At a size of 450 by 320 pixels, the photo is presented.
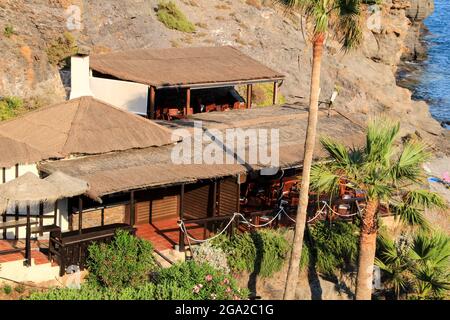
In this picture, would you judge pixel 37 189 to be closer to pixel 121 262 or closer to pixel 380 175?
pixel 121 262

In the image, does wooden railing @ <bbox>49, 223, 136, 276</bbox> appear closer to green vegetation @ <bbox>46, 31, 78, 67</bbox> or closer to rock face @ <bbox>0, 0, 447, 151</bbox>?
rock face @ <bbox>0, 0, 447, 151</bbox>

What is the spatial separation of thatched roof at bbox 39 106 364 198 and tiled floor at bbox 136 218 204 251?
75.5 inches

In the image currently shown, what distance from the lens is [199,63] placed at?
3019 centimetres

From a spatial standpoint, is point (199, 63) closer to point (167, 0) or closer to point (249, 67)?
point (249, 67)

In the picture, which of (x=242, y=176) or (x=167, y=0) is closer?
(x=242, y=176)

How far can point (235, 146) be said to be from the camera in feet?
73.9

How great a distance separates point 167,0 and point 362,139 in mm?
20717

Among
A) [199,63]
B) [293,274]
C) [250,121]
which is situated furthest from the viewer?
[199,63]

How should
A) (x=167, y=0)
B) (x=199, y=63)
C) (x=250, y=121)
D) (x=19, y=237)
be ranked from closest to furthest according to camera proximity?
(x=19, y=237) < (x=250, y=121) < (x=199, y=63) < (x=167, y=0)

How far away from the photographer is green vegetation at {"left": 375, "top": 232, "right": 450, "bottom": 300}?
18406 mm

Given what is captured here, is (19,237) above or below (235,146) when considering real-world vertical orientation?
below

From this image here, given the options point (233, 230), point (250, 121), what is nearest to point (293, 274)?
point (233, 230)

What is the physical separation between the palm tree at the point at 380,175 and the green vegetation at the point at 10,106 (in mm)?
14244

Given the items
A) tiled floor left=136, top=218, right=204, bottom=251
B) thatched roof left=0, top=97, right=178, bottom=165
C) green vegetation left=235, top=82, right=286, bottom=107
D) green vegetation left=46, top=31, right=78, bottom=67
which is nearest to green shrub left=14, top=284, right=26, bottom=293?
thatched roof left=0, top=97, right=178, bottom=165
